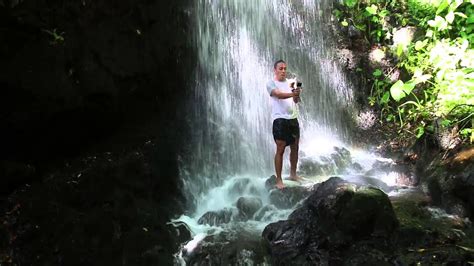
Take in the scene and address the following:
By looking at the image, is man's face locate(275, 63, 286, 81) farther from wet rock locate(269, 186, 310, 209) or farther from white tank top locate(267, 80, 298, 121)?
wet rock locate(269, 186, 310, 209)

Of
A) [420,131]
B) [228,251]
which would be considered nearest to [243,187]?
[228,251]

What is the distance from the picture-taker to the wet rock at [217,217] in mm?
5723

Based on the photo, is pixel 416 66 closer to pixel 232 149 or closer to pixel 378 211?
pixel 232 149

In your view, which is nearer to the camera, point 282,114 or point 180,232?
point 180,232

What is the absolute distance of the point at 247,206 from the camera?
5.90 metres

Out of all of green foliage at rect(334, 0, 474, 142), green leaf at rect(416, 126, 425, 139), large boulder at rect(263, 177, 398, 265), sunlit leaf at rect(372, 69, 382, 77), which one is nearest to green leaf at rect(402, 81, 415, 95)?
green foliage at rect(334, 0, 474, 142)

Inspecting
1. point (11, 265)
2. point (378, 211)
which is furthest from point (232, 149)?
point (11, 265)

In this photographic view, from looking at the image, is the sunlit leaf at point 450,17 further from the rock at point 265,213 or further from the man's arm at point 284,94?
the rock at point 265,213

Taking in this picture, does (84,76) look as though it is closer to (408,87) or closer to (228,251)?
(228,251)

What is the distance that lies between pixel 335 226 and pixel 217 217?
172cm

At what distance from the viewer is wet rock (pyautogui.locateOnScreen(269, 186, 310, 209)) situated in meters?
5.95

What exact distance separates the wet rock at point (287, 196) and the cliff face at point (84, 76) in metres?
1.84

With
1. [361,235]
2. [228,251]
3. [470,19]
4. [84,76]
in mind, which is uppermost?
[470,19]

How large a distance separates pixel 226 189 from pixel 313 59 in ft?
12.8
